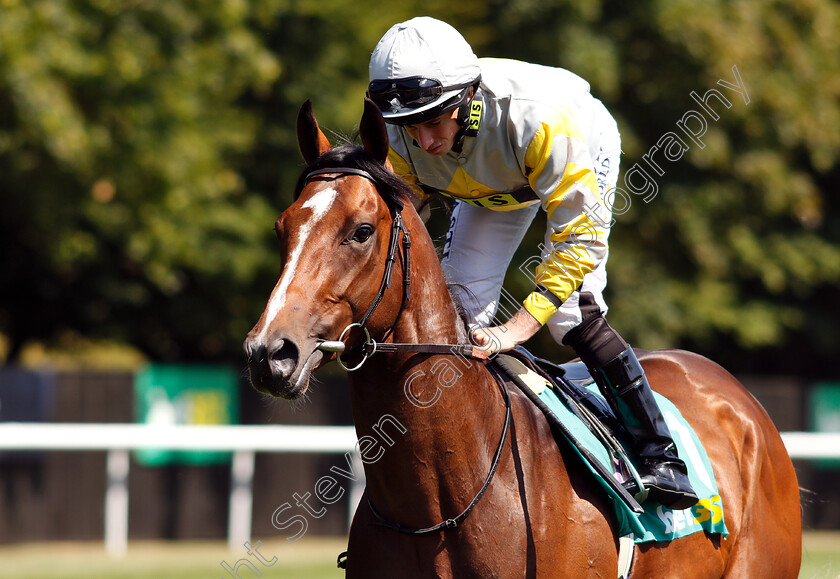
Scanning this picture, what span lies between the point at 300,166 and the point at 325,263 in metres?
8.96

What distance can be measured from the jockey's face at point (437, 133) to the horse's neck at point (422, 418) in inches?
13.8

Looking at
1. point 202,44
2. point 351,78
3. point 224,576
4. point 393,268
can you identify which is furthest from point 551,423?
point 351,78

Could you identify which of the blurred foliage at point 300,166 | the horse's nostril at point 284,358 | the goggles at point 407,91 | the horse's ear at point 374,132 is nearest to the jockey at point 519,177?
the goggles at point 407,91

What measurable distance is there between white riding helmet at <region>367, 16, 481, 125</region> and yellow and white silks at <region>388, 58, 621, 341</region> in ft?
0.77

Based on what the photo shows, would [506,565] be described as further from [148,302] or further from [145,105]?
[148,302]

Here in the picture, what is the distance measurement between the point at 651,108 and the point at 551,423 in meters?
10.2

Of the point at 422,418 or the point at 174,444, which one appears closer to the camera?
the point at 422,418

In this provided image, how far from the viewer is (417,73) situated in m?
3.12

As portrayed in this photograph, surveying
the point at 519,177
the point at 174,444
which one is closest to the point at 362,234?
the point at 519,177

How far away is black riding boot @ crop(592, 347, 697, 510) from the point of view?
3.58 m

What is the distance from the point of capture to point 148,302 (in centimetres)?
1273

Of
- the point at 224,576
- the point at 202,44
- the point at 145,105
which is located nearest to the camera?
the point at 224,576

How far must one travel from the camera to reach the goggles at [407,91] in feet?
10.2

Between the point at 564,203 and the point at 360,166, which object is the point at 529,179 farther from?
the point at 360,166
